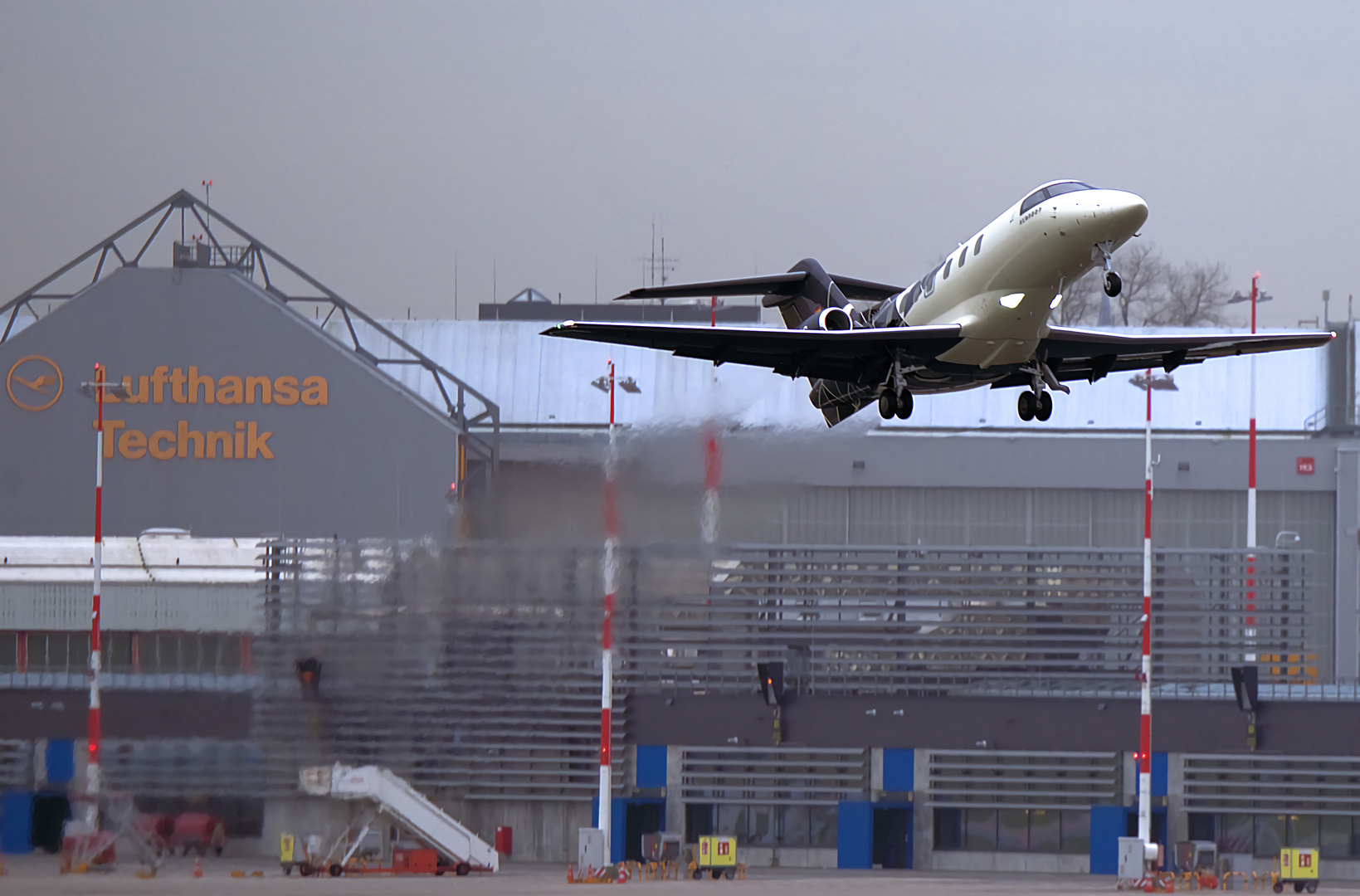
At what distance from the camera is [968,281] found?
2558 cm

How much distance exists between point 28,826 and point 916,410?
4580 cm

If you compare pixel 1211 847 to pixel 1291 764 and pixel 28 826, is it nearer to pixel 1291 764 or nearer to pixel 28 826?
pixel 1291 764

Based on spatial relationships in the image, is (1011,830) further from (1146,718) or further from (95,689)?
(95,689)

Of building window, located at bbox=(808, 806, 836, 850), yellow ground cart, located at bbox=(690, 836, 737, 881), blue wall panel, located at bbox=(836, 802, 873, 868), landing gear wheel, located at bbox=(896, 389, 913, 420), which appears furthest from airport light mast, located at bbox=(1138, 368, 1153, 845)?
landing gear wheel, located at bbox=(896, 389, 913, 420)

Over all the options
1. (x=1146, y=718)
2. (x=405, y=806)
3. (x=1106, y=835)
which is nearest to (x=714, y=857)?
(x=405, y=806)

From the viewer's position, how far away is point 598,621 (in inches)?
2397

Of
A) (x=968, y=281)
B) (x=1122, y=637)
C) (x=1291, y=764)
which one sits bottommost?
(x=1291, y=764)

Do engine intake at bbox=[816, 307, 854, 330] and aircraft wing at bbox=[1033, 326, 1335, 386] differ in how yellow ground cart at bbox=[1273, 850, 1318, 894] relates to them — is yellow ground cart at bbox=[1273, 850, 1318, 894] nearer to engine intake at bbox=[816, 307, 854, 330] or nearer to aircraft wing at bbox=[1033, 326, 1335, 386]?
aircraft wing at bbox=[1033, 326, 1335, 386]

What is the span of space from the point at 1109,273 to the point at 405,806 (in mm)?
44361

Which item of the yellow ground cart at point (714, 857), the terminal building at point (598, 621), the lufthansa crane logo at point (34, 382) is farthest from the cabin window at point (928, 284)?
the lufthansa crane logo at point (34, 382)

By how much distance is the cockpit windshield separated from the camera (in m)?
24.2

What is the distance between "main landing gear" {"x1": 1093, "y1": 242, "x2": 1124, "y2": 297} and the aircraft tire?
354 centimetres

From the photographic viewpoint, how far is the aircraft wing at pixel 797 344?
25.2 metres

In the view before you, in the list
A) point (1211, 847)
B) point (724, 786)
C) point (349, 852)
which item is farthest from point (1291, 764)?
point (349, 852)
